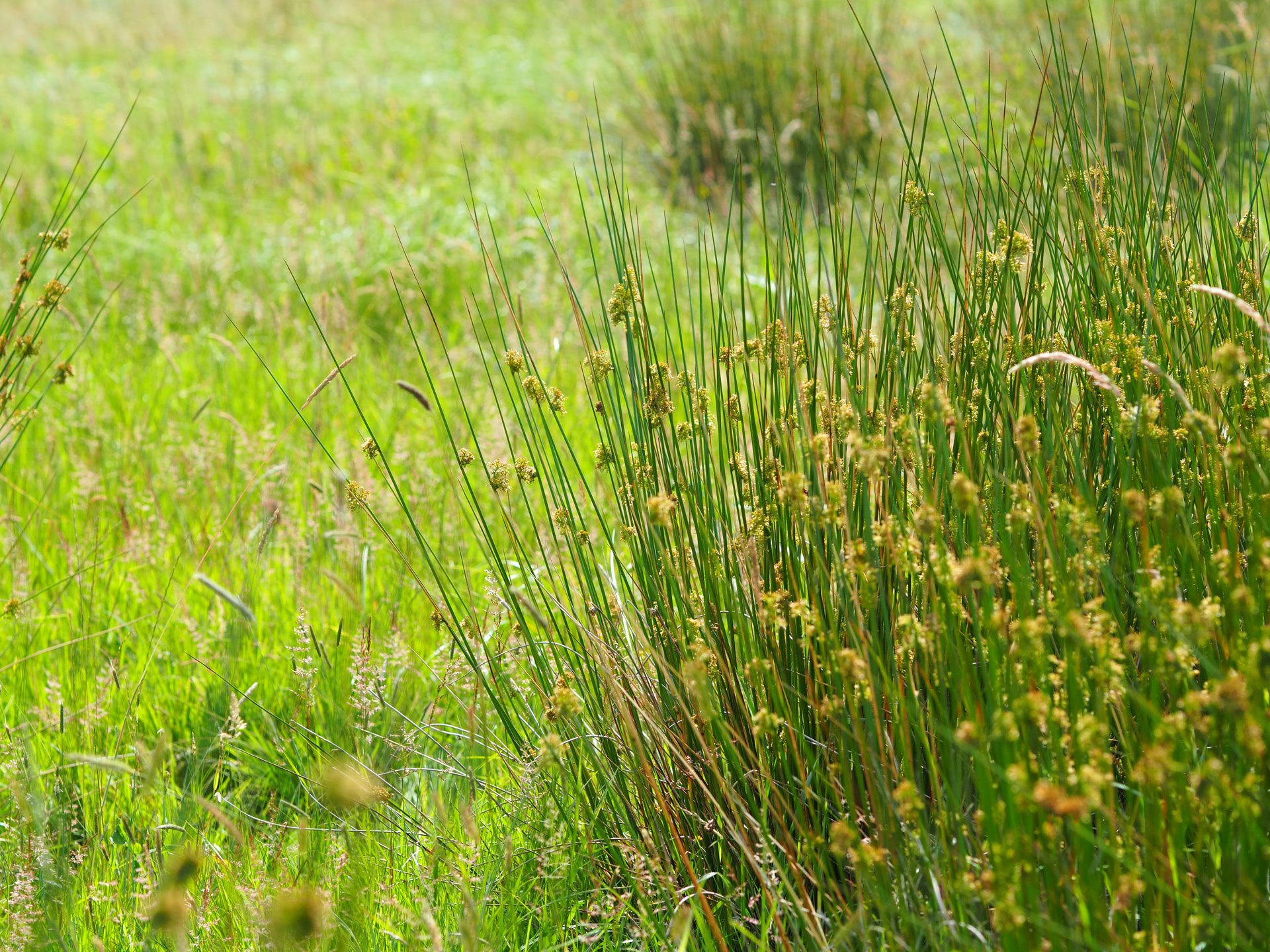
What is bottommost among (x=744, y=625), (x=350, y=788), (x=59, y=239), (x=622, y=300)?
(x=744, y=625)

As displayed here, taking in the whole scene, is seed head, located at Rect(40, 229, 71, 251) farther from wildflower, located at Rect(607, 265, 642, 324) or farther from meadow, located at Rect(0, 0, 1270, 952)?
wildflower, located at Rect(607, 265, 642, 324)


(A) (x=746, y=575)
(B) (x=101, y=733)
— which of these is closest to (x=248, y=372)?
(B) (x=101, y=733)

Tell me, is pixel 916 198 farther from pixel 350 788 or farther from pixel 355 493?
pixel 350 788

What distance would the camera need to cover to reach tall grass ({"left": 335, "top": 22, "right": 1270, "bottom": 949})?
1.05 meters

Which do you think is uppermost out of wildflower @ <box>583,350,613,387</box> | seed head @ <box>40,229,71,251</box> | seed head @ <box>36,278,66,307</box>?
seed head @ <box>40,229,71,251</box>

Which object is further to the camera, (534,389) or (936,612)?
(534,389)

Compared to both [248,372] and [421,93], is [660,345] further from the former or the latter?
[421,93]

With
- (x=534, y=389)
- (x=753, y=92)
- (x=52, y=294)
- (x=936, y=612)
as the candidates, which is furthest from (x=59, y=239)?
(x=753, y=92)

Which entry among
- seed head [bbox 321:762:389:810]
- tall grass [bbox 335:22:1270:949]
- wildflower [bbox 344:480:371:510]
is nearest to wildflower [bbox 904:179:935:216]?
tall grass [bbox 335:22:1270:949]

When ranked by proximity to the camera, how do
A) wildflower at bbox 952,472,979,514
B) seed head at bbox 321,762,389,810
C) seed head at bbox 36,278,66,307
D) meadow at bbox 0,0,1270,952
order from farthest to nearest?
seed head at bbox 36,278,66,307, meadow at bbox 0,0,1270,952, wildflower at bbox 952,472,979,514, seed head at bbox 321,762,389,810

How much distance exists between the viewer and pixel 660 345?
4004 millimetres

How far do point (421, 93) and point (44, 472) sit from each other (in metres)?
5.79

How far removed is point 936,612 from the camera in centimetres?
121

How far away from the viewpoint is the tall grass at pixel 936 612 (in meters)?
1.05
